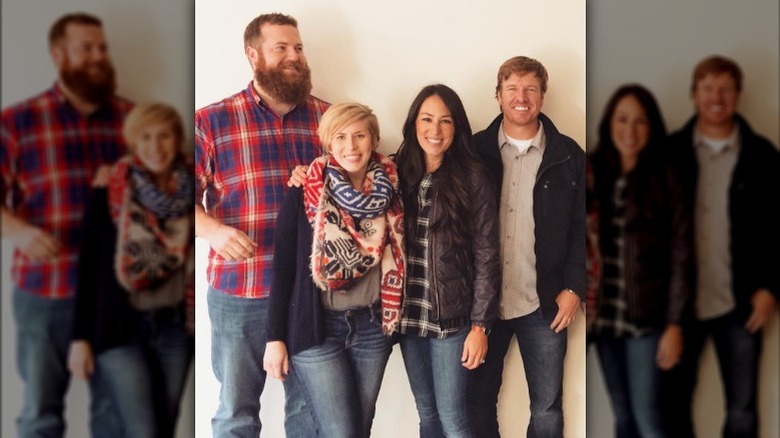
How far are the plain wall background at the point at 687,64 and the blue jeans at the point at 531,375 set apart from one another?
106 millimetres

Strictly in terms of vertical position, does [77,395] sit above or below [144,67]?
below

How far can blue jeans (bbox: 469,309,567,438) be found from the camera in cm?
181

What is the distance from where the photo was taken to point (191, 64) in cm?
181

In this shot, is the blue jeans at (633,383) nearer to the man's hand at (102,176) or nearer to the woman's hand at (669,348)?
the woman's hand at (669,348)

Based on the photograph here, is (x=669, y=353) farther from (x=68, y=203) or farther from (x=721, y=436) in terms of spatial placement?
(x=68, y=203)

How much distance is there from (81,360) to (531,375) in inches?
48.6

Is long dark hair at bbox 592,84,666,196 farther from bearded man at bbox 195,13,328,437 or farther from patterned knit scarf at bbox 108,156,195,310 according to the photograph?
patterned knit scarf at bbox 108,156,195,310

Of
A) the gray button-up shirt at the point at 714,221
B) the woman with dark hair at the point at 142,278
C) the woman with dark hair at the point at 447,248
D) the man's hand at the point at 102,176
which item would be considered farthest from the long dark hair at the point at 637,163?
the man's hand at the point at 102,176

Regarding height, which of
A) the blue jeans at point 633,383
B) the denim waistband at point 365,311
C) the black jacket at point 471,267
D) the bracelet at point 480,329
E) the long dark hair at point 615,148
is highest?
the long dark hair at point 615,148

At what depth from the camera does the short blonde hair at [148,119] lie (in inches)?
68.6

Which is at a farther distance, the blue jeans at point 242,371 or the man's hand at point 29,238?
the blue jeans at point 242,371

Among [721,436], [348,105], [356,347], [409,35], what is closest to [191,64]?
[348,105]

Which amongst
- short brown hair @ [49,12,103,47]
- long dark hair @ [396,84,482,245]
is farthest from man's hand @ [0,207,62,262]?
long dark hair @ [396,84,482,245]

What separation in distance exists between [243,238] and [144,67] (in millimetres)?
546
